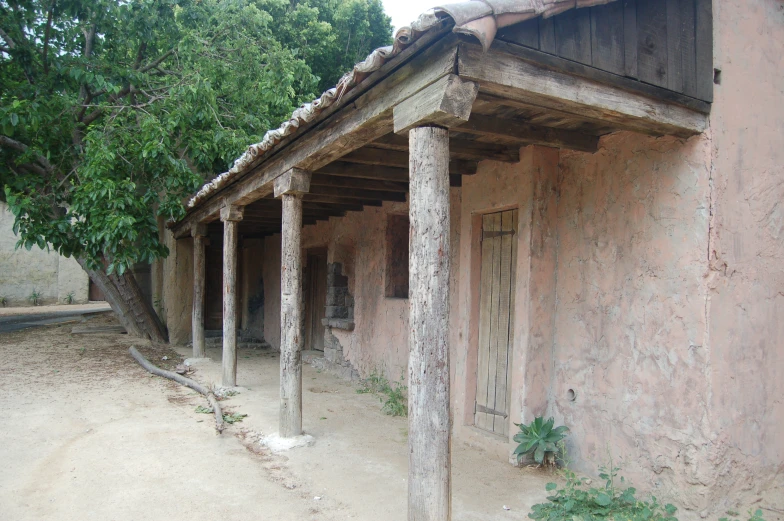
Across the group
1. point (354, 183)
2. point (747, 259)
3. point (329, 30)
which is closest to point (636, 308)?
point (747, 259)

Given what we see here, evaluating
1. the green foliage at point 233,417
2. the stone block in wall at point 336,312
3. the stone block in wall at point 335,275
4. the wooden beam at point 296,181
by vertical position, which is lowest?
the green foliage at point 233,417

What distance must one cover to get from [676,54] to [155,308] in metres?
11.7

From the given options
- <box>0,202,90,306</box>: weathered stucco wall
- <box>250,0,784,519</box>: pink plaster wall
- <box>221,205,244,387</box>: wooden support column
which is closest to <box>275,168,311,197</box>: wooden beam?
<box>250,0,784,519</box>: pink plaster wall

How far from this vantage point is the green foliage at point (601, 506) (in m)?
3.52

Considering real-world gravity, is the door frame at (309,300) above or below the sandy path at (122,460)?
above

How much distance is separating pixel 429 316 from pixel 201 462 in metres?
2.93

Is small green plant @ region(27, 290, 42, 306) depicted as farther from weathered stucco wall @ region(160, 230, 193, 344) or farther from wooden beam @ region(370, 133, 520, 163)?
wooden beam @ region(370, 133, 520, 163)

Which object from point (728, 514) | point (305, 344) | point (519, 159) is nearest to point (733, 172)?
point (519, 159)

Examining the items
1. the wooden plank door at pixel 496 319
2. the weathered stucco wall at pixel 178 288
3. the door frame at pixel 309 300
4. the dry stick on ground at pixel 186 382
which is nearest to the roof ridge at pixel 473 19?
the wooden plank door at pixel 496 319

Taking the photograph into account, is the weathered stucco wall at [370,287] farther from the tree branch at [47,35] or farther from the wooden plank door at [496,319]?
the tree branch at [47,35]

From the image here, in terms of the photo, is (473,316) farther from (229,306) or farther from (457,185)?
(229,306)

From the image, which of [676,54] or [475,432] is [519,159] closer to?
[676,54]

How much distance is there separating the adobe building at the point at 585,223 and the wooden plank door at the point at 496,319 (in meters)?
0.02

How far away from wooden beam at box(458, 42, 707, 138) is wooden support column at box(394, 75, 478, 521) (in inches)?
9.9
